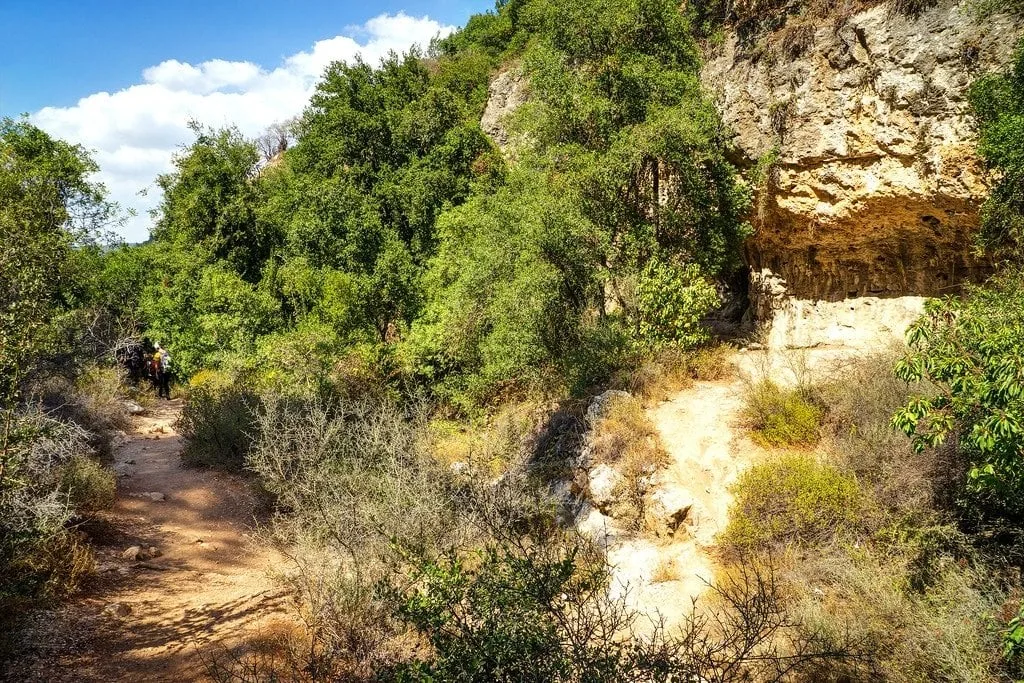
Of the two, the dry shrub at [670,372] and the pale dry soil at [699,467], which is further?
the dry shrub at [670,372]

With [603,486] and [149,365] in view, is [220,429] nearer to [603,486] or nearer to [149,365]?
[603,486]

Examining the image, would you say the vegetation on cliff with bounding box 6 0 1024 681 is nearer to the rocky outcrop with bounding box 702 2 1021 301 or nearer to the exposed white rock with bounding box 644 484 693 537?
the exposed white rock with bounding box 644 484 693 537

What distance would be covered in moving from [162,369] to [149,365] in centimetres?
77

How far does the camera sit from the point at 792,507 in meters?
8.08

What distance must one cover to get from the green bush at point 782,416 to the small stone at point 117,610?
9.77 meters

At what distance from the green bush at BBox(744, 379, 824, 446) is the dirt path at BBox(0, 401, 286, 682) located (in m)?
8.01

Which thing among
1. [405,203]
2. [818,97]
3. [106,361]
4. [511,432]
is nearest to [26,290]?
[511,432]

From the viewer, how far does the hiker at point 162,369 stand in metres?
21.2

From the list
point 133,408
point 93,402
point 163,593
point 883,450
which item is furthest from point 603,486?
point 133,408

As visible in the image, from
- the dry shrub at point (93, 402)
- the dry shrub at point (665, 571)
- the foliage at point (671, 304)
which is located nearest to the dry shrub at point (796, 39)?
the foliage at point (671, 304)

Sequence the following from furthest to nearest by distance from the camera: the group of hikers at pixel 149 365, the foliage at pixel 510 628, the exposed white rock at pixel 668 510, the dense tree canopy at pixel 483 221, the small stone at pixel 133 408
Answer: the group of hikers at pixel 149 365, the small stone at pixel 133 408, the dense tree canopy at pixel 483 221, the exposed white rock at pixel 668 510, the foliage at pixel 510 628

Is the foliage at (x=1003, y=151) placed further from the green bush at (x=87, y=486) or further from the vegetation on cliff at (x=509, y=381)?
the green bush at (x=87, y=486)

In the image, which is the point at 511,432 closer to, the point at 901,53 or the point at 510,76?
the point at 901,53

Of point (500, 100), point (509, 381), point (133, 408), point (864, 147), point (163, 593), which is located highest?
point (500, 100)
